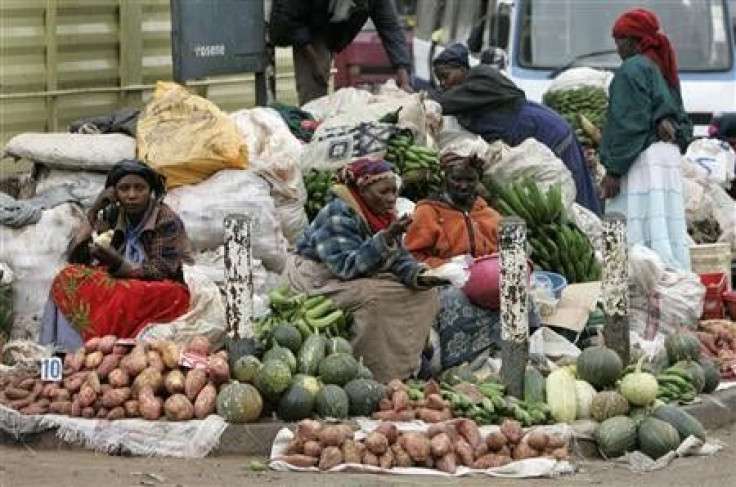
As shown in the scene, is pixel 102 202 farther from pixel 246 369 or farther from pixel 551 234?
pixel 551 234

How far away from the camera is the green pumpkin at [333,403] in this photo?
8.62 metres

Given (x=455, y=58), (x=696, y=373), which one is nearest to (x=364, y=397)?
(x=696, y=373)

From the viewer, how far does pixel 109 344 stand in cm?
903

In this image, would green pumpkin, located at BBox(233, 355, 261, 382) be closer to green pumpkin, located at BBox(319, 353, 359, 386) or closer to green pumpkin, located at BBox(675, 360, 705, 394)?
green pumpkin, located at BBox(319, 353, 359, 386)

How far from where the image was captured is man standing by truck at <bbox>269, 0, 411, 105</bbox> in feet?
43.3

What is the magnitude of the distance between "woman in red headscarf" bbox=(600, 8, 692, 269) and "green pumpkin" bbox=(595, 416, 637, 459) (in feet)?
9.46

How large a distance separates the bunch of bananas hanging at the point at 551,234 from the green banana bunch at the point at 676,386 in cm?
123

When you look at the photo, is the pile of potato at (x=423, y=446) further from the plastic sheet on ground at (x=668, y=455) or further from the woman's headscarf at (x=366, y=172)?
the woman's headscarf at (x=366, y=172)

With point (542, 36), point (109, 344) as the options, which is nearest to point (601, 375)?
point (109, 344)

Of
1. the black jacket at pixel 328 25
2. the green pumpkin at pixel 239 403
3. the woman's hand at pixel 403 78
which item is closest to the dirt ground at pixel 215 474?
the green pumpkin at pixel 239 403

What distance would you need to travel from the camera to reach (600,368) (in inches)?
359

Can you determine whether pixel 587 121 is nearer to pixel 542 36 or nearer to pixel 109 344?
pixel 542 36

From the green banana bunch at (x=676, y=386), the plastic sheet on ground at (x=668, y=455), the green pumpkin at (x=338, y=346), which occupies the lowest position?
the plastic sheet on ground at (x=668, y=455)

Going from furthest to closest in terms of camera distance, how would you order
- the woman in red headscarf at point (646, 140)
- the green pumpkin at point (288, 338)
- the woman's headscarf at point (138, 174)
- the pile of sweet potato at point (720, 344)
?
the woman in red headscarf at point (646, 140) < the pile of sweet potato at point (720, 344) < the woman's headscarf at point (138, 174) < the green pumpkin at point (288, 338)
